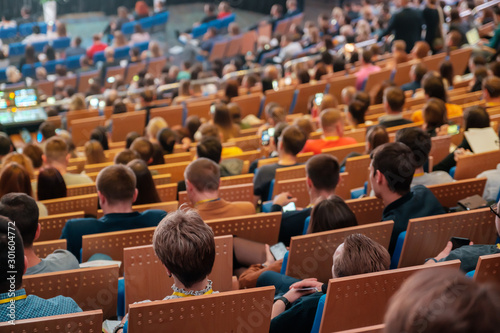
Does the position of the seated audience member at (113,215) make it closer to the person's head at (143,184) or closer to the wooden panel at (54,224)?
the wooden panel at (54,224)

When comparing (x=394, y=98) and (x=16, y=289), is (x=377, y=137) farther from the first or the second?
(x=16, y=289)

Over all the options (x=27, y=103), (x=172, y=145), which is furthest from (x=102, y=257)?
(x=27, y=103)

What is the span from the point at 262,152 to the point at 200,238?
13.7 feet

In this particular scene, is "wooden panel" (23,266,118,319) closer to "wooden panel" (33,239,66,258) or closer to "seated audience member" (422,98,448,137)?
"wooden panel" (33,239,66,258)

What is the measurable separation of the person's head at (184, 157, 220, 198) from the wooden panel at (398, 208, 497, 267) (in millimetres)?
1378

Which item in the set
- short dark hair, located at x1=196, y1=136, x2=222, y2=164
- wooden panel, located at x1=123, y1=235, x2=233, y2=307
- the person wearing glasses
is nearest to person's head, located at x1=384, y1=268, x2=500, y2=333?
the person wearing glasses

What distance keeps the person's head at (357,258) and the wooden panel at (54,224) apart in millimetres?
2359

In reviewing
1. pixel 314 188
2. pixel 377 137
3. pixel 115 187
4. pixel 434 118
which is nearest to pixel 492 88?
pixel 434 118

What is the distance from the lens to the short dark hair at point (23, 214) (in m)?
3.38

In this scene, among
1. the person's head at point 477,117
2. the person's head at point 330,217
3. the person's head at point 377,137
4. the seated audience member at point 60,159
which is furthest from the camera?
the seated audience member at point 60,159

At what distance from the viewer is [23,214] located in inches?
134

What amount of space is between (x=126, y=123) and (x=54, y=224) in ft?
17.5

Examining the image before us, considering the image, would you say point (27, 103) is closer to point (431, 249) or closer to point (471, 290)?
point (431, 249)

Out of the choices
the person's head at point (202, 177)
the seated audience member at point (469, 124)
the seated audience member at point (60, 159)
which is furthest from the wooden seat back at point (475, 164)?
the seated audience member at point (60, 159)
